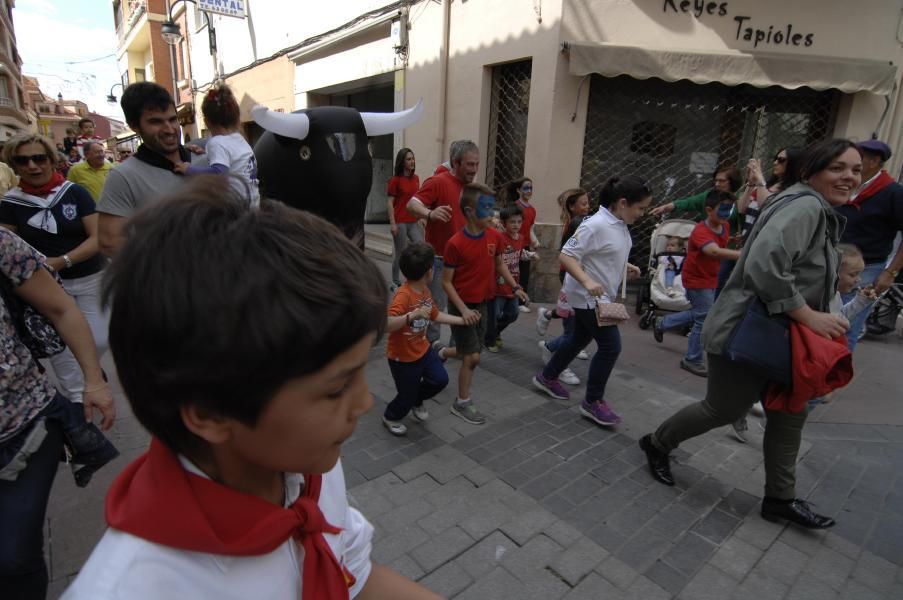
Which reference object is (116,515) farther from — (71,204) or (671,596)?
(71,204)

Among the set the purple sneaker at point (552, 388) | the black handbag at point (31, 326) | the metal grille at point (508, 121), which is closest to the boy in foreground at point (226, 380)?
the black handbag at point (31, 326)

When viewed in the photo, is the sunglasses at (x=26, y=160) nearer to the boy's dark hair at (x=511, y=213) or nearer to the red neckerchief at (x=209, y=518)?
the red neckerchief at (x=209, y=518)

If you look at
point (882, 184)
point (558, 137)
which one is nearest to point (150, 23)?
point (558, 137)

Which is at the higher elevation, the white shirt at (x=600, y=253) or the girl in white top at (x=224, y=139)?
the girl in white top at (x=224, y=139)

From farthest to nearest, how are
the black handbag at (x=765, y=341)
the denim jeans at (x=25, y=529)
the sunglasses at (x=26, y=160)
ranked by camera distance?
1. the sunglasses at (x=26, y=160)
2. the black handbag at (x=765, y=341)
3. the denim jeans at (x=25, y=529)

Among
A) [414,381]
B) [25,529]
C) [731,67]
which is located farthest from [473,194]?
[731,67]

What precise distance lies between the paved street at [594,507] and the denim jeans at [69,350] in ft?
1.53

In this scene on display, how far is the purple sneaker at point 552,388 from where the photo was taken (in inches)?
162

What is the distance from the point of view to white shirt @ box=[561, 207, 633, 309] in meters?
3.50

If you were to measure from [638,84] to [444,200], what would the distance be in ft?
12.5

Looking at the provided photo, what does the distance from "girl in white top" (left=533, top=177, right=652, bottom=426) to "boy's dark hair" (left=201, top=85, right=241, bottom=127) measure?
2.25 metres

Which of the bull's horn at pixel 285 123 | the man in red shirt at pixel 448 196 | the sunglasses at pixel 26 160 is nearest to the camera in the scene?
the bull's horn at pixel 285 123

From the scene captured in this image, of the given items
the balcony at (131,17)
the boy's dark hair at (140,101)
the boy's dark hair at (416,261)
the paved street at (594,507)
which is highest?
the balcony at (131,17)

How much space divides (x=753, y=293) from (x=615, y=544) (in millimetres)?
1411
